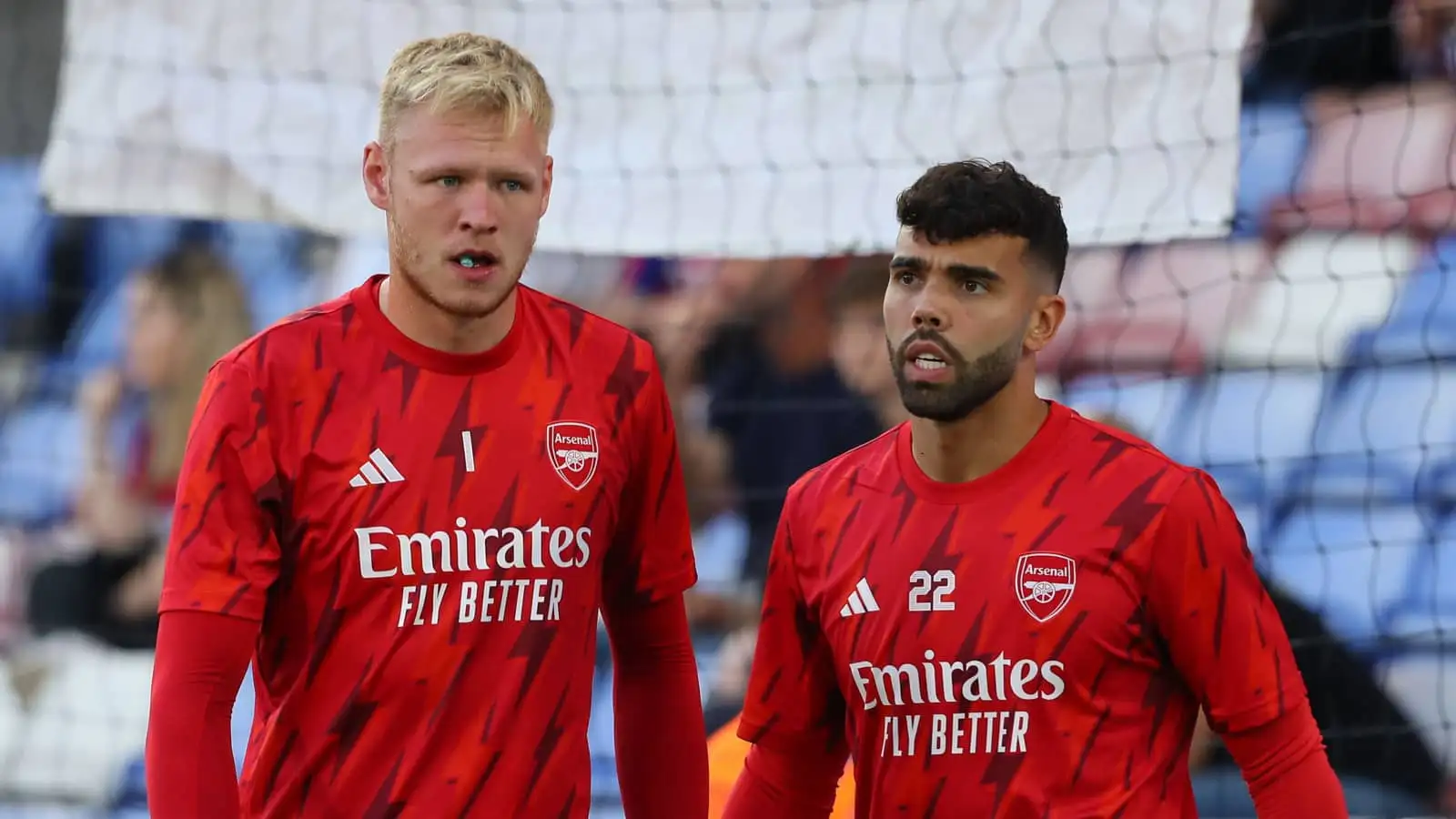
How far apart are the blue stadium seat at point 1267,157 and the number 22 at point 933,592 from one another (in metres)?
2.22

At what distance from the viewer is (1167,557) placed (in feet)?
8.50

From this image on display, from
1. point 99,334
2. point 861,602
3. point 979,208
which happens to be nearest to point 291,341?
point 861,602

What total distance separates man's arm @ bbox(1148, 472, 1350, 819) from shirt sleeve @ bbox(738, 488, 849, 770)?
520 mm

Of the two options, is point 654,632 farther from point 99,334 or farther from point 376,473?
point 99,334

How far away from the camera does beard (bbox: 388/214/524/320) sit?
8.28ft

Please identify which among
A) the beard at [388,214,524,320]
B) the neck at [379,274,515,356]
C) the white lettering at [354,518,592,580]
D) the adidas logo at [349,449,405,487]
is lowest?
the white lettering at [354,518,592,580]

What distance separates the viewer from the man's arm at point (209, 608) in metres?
2.40

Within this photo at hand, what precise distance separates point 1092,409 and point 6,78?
343cm

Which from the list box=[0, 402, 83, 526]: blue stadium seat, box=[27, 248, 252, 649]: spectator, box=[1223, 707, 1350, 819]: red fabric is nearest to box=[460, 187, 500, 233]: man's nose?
box=[1223, 707, 1350, 819]: red fabric

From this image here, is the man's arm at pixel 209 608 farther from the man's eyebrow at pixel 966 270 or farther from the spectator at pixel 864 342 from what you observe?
the spectator at pixel 864 342

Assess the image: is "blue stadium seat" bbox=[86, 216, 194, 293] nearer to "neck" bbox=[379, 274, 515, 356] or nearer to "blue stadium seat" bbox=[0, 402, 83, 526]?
"blue stadium seat" bbox=[0, 402, 83, 526]

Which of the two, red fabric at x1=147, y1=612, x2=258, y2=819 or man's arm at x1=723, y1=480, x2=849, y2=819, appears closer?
red fabric at x1=147, y1=612, x2=258, y2=819

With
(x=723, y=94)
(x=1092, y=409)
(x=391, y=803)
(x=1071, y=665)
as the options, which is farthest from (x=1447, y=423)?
(x=391, y=803)

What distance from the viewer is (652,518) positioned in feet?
9.20
